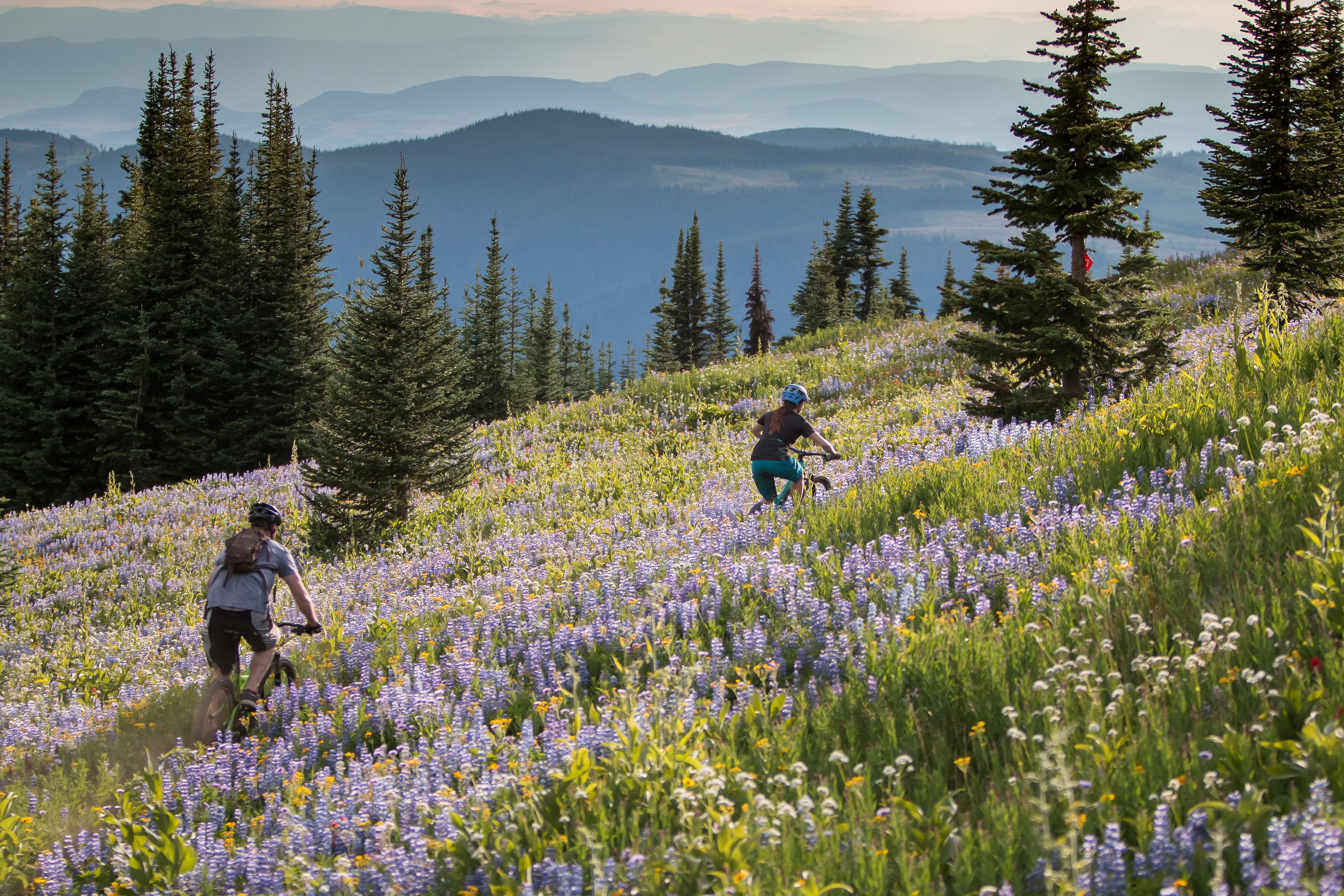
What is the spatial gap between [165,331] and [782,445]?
153 ft

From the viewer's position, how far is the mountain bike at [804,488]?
29.4 ft

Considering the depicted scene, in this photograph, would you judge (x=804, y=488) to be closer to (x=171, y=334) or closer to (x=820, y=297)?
(x=171, y=334)

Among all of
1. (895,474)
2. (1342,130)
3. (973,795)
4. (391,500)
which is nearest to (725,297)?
(1342,130)

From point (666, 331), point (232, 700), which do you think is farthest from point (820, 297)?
point (232, 700)

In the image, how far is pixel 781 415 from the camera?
10422mm

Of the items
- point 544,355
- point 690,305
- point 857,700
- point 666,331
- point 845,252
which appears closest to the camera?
point 857,700

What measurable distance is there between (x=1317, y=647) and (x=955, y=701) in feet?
4.93

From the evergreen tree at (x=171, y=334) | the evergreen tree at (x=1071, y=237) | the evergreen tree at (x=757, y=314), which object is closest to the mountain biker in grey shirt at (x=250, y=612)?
the evergreen tree at (x=1071, y=237)

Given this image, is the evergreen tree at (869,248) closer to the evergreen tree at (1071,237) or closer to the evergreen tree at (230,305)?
the evergreen tree at (230,305)

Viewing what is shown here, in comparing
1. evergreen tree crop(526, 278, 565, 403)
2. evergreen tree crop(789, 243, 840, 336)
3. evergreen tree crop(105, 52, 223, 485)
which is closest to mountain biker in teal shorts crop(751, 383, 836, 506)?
evergreen tree crop(105, 52, 223, 485)

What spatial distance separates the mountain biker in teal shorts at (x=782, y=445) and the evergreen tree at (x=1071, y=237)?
2575mm

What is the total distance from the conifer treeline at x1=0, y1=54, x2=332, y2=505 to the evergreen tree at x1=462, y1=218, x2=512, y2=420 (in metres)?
22.9

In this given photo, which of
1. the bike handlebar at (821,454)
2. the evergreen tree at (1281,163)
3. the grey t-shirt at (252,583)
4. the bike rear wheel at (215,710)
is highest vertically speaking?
the evergreen tree at (1281,163)

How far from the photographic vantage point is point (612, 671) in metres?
5.61
